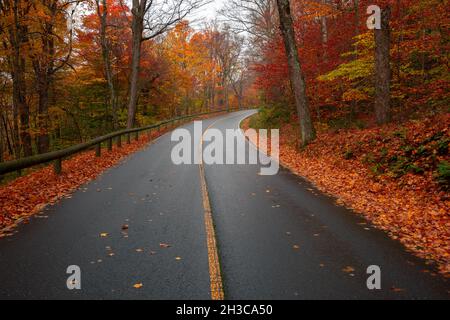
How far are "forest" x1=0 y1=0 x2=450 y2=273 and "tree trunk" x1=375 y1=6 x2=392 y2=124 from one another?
0.04m

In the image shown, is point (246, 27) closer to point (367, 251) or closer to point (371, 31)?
point (371, 31)

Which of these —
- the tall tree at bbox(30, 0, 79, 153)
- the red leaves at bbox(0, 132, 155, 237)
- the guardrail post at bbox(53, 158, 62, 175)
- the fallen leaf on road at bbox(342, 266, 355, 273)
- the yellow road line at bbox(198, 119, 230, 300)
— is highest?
the tall tree at bbox(30, 0, 79, 153)

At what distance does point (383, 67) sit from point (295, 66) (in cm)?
380

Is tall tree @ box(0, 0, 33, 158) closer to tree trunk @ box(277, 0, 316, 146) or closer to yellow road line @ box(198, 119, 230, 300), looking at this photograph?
tree trunk @ box(277, 0, 316, 146)

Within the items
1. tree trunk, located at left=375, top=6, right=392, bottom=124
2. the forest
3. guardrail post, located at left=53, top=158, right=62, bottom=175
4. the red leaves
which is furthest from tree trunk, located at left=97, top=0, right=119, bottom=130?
tree trunk, located at left=375, top=6, right=392, bottom=124

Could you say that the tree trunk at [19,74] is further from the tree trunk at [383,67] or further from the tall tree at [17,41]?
the tree trunk at [383,67]

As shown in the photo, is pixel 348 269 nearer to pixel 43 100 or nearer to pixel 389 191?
pixel 389 191

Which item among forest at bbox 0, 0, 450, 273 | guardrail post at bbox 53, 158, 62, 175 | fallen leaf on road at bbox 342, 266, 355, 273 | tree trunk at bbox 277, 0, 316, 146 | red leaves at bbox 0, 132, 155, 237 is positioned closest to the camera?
fallen leaf on road at bbox 342, 266, 355, 273

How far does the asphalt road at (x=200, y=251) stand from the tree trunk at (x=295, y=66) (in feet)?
26.3

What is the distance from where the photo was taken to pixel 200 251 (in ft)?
18.7

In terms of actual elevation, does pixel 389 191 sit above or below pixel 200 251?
above

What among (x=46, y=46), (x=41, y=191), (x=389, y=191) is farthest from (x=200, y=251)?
(x=46, y=46)

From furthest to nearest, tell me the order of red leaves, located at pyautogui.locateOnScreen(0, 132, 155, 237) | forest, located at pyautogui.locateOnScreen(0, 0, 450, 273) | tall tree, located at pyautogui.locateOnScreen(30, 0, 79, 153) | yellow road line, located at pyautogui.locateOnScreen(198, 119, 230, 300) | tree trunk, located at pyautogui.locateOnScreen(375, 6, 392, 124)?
tall tree, located at pyautogui.locateOnScreen(30, 0, 79, 153) → tree trunk, located at pyautogui.locateOnScreen(375, 6, 392, 124) → forest, located at pyautogui.locateOnScreen(0, 0, 450, 273) → red leaves, located at pyautogui.locateOnScreen(0, 132, 155, 237) → yellow road line, located at pyautogui.locateOnScreen(198, 119, 230, 300)

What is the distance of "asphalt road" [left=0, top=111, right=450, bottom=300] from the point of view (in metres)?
4.47
